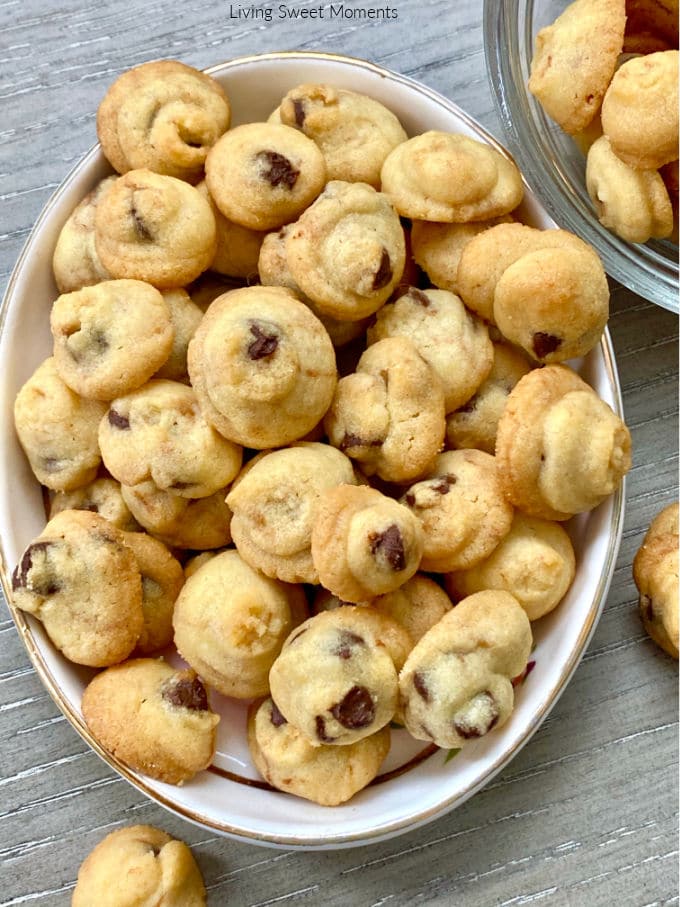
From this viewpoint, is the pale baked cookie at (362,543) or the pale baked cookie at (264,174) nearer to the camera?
the pale baked cookie at (362,543)

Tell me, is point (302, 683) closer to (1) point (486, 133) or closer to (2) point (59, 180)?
(1) point (486, 133)

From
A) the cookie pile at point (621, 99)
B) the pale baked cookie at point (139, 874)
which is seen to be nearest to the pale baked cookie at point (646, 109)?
the cookie pile at point (621, 99)

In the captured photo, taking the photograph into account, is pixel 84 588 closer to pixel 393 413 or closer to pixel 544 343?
pixel 393 413

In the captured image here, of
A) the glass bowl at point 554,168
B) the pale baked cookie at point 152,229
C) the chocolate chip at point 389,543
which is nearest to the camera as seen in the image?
the chocolate chip at point 389,543

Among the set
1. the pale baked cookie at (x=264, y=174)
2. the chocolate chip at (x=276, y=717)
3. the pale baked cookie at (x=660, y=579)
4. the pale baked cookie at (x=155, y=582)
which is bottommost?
the pale baked cookie at (x=660, y=579)

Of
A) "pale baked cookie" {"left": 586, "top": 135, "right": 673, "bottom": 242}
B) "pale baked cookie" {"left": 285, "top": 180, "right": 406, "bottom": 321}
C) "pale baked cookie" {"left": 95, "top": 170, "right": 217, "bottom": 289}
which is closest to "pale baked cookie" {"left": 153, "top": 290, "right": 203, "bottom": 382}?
"pale baked cookie" {"left": 95, "top": 170, "right": 217, "bottom": 289}

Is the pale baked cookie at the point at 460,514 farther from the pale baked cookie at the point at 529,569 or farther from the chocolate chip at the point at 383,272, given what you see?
the chocolate chip at the point at 383,272

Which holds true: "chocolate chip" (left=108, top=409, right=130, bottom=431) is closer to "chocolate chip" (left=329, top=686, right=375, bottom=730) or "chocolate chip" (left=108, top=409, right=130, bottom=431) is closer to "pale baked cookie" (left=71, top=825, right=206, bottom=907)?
"chocolate chip" (left=329, top=686, right=375, bottom=730)
